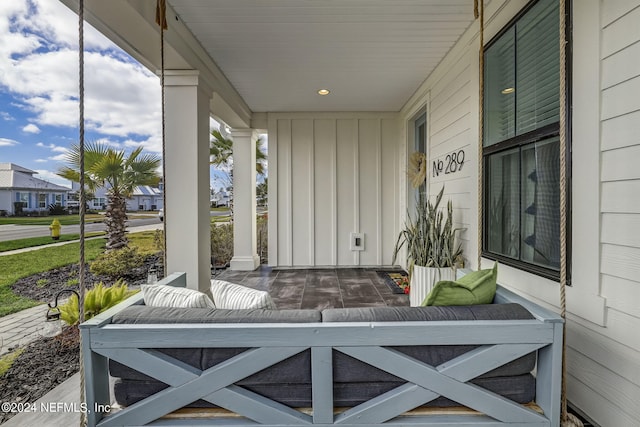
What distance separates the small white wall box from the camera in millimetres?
5641

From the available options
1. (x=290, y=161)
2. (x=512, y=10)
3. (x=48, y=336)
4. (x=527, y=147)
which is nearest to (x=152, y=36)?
(x=48, y=336)

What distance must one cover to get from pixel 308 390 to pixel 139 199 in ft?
11.9

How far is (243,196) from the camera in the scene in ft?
18.5

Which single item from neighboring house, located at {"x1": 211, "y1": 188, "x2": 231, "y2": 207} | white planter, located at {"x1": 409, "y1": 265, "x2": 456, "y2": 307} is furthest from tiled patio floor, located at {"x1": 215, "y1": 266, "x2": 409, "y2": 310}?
neighboring house, located at {"x1": 211, "y1": 188, "x2": 231, "y2": 207}

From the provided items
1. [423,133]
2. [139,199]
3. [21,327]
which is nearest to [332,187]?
[423,133]

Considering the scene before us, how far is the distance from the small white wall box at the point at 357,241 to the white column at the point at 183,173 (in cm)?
300

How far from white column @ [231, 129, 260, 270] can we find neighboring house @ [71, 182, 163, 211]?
157cm

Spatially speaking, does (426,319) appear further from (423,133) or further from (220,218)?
(220,218)

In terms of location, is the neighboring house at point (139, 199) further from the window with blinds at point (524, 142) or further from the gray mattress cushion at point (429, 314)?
the window with blinds at point (524, 142)

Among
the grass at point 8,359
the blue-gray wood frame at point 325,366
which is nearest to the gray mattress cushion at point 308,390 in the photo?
the blue-gray wood frame at point 325,366

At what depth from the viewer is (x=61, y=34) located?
96.8 inches

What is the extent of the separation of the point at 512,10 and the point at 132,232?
4.42m

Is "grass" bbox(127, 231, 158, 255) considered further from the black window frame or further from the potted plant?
the black window frame

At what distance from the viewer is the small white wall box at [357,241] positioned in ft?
18.5
